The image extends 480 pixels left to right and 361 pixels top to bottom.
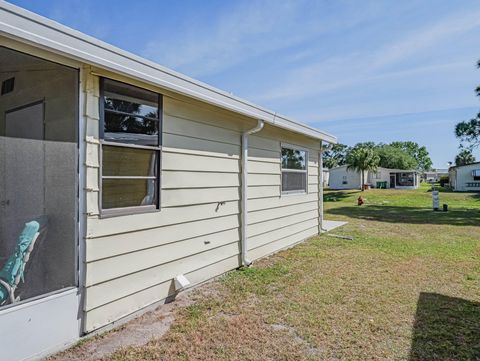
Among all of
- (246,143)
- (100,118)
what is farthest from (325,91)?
(100,118)

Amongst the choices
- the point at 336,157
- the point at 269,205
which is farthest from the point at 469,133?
the point at 336,157

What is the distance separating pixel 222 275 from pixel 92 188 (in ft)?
7.91

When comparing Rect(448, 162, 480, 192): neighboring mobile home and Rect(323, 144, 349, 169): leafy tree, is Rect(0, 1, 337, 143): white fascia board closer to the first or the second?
Rect(448, 162, 480, 192): neighboring mobile home

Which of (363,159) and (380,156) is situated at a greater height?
(380,156)

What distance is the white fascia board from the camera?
202 cm

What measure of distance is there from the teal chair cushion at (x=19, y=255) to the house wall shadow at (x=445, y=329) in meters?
3.14

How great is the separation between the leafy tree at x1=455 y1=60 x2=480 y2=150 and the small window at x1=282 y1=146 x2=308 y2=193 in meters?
13.6

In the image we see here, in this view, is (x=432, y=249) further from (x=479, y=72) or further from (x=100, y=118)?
(x=479, y=72)

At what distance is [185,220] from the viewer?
3.78 m

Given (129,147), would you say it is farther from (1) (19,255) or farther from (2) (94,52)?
(1) (19,255)

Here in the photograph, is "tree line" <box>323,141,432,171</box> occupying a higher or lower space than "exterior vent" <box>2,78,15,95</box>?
higher

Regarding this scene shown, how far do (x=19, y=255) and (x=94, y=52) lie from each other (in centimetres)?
169

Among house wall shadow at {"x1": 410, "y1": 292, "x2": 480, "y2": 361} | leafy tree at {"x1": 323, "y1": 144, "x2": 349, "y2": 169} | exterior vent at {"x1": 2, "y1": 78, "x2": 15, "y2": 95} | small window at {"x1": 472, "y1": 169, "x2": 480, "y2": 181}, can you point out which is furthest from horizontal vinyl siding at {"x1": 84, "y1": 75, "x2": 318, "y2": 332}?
leafy tree at {"x1": 323, "y1": 144, "x2": 349, "y2": 169}

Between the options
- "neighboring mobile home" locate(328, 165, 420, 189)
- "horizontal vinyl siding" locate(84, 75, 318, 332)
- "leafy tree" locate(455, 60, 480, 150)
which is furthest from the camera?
"neighboring mobile home" locate(328, 165, 420, 189)
